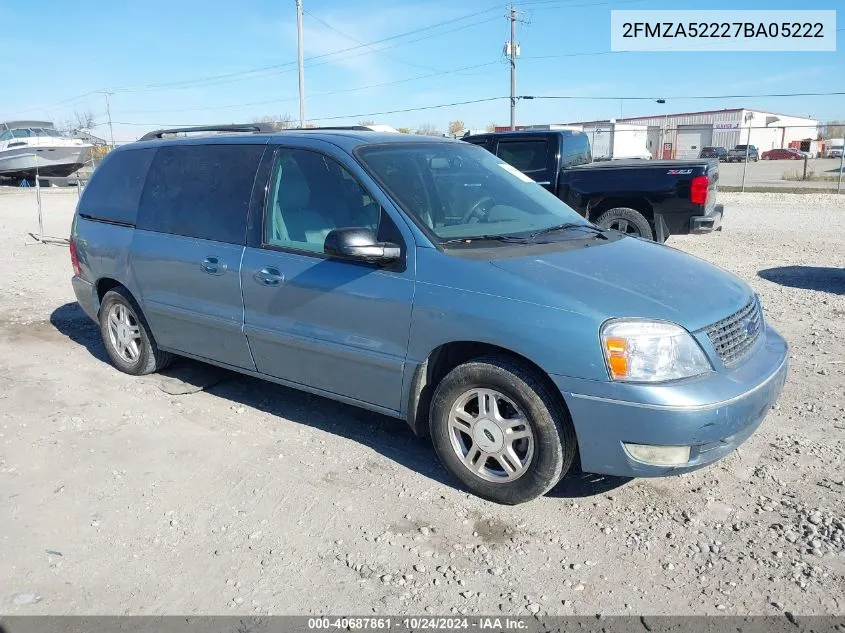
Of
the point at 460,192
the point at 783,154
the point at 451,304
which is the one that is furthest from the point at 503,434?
the point at 783,154

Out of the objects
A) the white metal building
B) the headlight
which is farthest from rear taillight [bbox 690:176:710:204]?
the white metal building

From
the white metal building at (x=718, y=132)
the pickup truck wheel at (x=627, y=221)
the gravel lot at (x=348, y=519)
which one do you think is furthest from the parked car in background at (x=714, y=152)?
the gravel lot at (x=348, y=519)

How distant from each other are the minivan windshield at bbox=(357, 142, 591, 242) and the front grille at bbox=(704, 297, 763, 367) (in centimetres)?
117

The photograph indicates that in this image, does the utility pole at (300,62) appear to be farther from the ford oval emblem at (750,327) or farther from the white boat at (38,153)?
the ford oval emblem at (750,327)

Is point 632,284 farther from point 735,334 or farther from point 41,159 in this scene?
point 41,159

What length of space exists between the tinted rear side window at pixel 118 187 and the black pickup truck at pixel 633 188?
6.19m

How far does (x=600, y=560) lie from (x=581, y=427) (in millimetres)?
587

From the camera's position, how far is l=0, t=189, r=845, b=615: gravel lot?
115 inches

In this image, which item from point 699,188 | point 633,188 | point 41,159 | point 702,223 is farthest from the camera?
point 41,159

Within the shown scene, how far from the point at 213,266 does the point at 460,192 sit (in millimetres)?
1644

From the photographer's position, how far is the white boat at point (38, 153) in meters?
30.2

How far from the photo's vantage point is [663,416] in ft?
10.0

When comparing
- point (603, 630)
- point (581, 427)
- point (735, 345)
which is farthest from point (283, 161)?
point (603, 630)

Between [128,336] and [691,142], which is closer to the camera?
[128,336]
